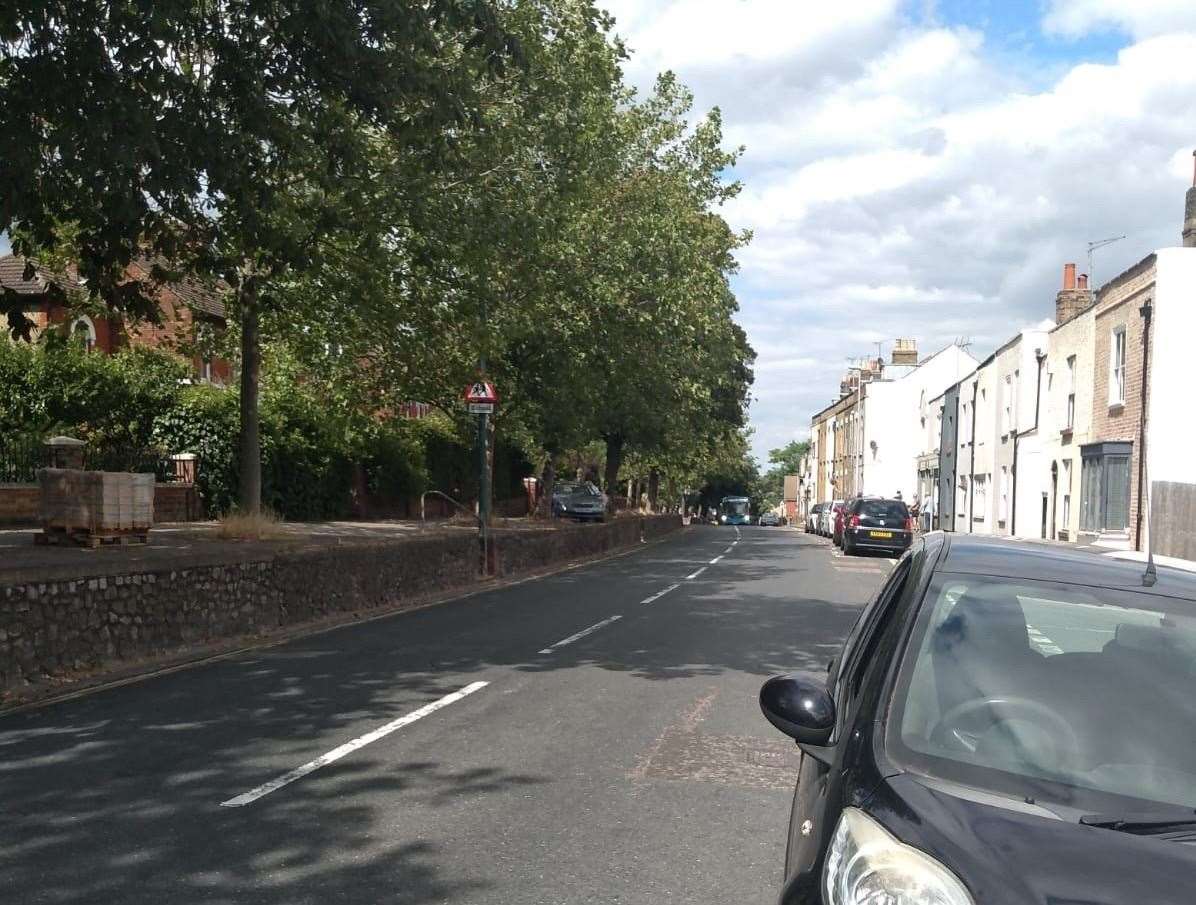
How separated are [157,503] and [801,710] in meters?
21.1

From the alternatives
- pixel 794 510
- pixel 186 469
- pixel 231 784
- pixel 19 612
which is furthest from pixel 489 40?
pixel 794 510

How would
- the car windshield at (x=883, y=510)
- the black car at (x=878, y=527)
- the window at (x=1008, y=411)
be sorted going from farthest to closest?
the window at (x=1008, y=411) < the car windshield at (x=883, y=510) < the black car at (x=878, y=527)

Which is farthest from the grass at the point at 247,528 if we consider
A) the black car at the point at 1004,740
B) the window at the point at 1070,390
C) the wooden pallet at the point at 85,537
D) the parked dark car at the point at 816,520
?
the parked dark car at the point at 816,520

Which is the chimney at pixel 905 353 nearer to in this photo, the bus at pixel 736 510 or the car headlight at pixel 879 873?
the bus at pixel 736 510

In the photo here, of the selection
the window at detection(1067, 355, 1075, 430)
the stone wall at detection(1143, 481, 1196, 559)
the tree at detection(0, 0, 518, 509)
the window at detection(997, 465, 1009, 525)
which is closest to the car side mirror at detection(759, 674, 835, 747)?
the tree at detection(0, 0, 518, 509)

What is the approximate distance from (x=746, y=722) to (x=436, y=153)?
6802mm

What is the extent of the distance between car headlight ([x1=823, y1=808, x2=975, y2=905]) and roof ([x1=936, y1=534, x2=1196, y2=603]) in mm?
1163

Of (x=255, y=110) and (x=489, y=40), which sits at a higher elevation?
(x=489, y=40)

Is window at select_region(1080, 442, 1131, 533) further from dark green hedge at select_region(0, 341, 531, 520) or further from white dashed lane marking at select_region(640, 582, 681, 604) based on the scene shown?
dark green hedge at select_region(0, 341, 531, 520)

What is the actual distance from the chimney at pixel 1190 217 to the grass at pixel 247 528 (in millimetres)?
23174

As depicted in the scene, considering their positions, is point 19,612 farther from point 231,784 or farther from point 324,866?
point 324,866

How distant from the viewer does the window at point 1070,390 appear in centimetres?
3206

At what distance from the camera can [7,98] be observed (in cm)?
964

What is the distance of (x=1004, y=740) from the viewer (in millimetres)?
3105
